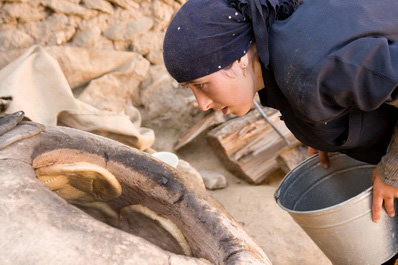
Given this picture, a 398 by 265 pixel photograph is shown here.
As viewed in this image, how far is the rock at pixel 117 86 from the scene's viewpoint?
2.85 m

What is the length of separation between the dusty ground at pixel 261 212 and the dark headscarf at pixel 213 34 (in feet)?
4.30

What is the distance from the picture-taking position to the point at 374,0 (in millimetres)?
1303

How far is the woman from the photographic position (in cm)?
122

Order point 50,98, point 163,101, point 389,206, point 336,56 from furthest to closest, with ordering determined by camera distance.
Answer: point 163,101 < point 50,98 < point 389,206 < point 336,56

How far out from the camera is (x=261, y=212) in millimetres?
2695

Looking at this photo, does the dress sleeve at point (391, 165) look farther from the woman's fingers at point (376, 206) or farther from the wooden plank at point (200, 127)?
the wooden plank at point (200, 127)

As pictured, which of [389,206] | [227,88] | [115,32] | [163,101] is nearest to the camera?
[227,88]

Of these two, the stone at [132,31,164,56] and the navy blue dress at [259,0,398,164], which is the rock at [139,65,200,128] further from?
the navy blue dress at [259,0,398,164]

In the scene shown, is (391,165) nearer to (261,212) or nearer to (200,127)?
(261,212)

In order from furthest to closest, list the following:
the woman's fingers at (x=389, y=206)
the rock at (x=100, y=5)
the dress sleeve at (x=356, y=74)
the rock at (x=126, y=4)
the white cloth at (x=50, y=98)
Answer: the rock at (x=126, y=4) < the rock at (x=100, y=5) < the white cloth at (x=50, y=98) < the woman's fingers at (x=389, y=206) < the dress sleeve at (x=356, y=74)

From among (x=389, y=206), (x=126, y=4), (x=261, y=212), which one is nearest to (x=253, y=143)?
(x=261, y=212)

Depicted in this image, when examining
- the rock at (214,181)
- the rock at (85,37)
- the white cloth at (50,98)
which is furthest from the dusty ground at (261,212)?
the rock at (85,37)

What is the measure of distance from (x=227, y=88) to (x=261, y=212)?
1.48 metres

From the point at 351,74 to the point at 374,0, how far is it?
260mm
